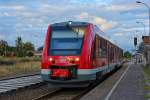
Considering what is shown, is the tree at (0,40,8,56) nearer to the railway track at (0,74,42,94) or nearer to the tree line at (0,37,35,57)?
the tree line at (0,37,35,57)

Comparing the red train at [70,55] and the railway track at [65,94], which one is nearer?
the railway track at [65,94]

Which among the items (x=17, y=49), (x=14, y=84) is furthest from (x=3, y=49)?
(x=14, y=84)

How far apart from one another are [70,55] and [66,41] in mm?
1030

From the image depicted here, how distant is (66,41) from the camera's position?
76.1 ft

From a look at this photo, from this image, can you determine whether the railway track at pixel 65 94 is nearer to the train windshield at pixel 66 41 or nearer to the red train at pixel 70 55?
the red train at pixel 70 55

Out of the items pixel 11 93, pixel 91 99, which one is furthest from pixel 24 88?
pixel 91 99


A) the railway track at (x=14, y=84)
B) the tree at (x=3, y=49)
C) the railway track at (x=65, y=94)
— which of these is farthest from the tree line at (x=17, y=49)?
the railway track at (x=65, y=94)

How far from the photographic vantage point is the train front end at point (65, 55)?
72.5 ft

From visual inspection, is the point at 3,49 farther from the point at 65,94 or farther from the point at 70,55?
the point at 70,55

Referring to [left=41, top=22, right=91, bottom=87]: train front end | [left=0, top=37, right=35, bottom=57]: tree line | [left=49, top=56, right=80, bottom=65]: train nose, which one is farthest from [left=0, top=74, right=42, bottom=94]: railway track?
[left=0, top=37, right=35, bottom=57]: tree line

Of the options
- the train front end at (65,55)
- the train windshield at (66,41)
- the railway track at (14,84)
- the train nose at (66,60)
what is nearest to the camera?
the train front end at (65,55)

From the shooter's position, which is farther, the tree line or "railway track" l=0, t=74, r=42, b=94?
the tree line

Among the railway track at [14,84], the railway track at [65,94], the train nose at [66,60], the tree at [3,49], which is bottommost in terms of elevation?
the railway track at [65,94]

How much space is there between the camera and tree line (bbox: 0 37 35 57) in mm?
126094
